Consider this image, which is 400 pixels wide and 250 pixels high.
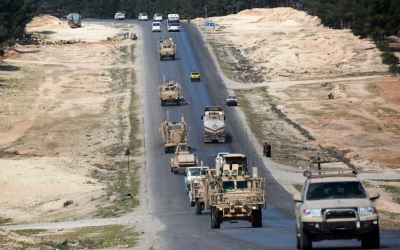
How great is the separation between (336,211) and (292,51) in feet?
383

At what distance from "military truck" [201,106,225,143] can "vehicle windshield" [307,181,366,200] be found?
57438 millimetres

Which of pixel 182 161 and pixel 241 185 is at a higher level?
pixel 241 185

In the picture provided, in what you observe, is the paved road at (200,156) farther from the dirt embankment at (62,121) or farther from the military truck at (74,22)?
the military truck at (74,22)

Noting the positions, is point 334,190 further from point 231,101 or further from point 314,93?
point 314,93

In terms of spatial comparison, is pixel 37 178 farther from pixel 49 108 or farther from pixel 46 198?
pixel 49 108

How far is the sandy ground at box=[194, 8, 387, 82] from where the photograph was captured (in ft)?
429

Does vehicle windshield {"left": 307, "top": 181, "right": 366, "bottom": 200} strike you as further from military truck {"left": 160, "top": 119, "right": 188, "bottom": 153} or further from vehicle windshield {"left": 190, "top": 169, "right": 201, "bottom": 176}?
military truck {"left": 160, "top": 119, "right": 188, "bottom": 153}

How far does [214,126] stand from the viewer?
8569 cm

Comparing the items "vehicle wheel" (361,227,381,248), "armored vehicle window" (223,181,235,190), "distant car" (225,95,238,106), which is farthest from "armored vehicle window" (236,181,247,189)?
"distant car" (225,95,238,106)

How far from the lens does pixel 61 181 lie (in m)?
69.1

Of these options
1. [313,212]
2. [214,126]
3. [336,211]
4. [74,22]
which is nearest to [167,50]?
[74,22]

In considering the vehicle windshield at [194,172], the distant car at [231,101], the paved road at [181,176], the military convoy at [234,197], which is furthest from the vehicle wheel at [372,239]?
the distant car at [231,101]

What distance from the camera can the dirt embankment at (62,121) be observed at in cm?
6444

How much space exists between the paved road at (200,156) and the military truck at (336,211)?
227 cm
